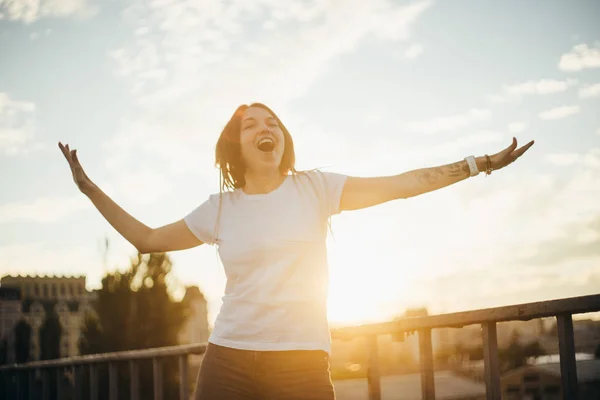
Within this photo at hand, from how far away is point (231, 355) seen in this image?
85.4 inches

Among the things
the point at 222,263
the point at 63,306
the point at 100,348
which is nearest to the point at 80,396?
the point at 222,263

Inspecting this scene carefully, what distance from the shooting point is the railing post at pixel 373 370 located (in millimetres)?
3064

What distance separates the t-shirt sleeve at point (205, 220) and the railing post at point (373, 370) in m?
1.03

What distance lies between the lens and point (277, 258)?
2.15 metres

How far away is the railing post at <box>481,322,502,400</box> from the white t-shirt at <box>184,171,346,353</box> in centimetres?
75

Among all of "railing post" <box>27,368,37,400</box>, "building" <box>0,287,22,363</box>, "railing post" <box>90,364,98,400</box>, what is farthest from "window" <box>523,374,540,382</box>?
"building" <box>0,287,22,363</box>

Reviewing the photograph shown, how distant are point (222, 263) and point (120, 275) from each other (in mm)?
26443

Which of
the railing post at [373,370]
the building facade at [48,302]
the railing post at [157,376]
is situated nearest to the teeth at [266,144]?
the railing post at [373,370]

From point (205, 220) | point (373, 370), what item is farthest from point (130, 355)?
point (205, 220)

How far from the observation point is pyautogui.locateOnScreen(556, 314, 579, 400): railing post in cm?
223

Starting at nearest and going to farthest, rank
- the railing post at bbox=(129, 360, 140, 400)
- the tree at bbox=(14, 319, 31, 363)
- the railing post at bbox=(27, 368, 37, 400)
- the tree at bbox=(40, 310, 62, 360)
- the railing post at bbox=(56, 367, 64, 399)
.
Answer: the railing post at bbox=(129, 360, 140, 400) < the railing post at bbox=(56, 367, 64, 399) < the railing post at bbox=(27, 368, 37, 400) < the tree at bbox=(40, 310, 62, 360) < the tree at bbox=(14, 319, 31, 363)

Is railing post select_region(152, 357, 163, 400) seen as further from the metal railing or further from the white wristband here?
the white wristband

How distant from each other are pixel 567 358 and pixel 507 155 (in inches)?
28.9

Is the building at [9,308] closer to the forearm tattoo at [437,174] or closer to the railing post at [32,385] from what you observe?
the railing post at [32,385]
